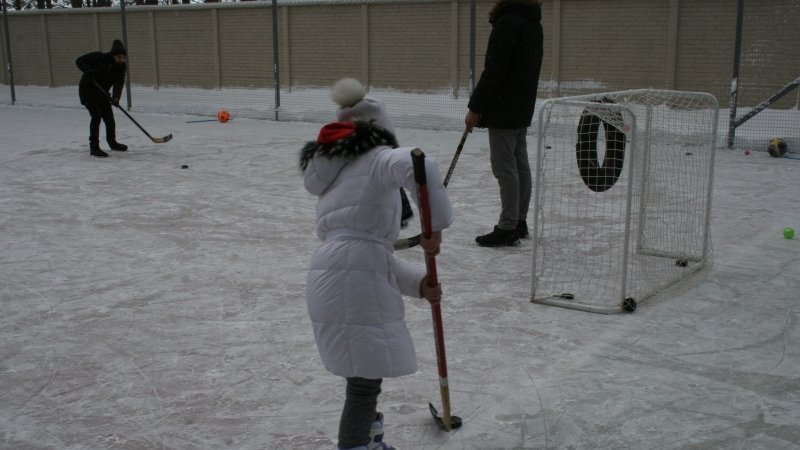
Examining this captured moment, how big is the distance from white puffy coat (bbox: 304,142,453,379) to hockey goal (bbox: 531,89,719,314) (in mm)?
1949

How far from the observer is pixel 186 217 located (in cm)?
628

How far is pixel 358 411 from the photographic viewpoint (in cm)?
242

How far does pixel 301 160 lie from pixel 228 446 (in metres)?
1.04

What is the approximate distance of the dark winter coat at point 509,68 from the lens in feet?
17.0

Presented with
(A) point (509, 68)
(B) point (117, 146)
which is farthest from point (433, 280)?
(B) point (117, 146)

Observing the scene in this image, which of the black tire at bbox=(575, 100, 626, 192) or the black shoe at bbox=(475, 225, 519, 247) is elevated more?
the black tire at bbox=(575, 100, 626, 192)

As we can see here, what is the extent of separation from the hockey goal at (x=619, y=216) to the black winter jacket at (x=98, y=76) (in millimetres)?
5449

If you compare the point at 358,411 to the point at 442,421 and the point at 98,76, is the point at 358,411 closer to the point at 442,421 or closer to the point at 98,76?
the point at 442,421

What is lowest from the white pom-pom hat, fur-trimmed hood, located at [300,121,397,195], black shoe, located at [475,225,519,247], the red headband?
black shoe, located at [475,225,519,247]

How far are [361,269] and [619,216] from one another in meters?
4.27

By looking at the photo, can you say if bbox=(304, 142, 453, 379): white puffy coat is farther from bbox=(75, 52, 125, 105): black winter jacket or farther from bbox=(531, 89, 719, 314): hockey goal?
bbox=(75, 52, 125, 105): black winter jacket

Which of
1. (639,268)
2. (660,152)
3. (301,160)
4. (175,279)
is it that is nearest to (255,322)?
(175,279)

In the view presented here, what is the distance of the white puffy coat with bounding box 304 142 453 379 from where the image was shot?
2309mm

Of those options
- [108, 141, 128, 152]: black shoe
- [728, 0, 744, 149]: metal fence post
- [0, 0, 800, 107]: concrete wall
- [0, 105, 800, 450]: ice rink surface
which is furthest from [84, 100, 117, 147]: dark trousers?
[728, 0, 744, 149]: metal fence post
